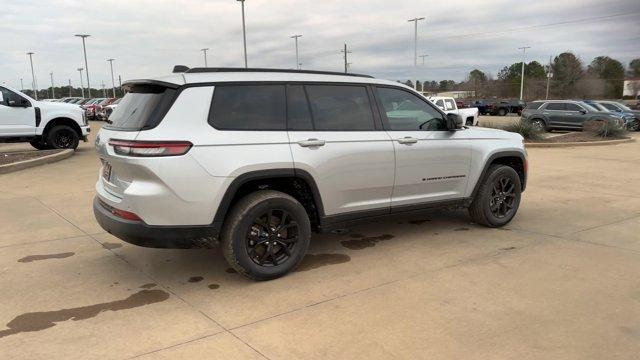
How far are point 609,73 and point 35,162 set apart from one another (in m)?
101

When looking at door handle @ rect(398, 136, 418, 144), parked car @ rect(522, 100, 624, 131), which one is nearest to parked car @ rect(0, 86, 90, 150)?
door handle @ rect(398, 136, 418, 144)

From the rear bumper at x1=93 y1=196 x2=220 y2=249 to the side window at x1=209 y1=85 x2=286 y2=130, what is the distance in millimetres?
854

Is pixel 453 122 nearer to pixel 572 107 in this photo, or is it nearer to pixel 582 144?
pixel 582 144

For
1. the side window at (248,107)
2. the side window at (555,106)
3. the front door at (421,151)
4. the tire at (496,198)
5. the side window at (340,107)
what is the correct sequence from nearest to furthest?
the side window at (248,107) < the side window at (340,107) < the front door at (421,151) < the tire at (496,198) < the side window at (555,106)

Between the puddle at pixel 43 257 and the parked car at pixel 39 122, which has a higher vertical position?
the parked car at pixel 39 122

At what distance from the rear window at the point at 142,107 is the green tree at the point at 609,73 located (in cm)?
9345

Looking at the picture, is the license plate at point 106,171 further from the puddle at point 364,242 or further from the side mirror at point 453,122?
the side mirror at point 453,122

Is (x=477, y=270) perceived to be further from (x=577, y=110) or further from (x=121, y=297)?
(x=577, y=110)

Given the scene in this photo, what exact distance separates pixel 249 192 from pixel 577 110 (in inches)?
842

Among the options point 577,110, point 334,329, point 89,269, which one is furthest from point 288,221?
point 577,110

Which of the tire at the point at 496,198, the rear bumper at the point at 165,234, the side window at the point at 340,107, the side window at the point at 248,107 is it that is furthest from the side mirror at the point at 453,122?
the rear bumper at the point at 165,234

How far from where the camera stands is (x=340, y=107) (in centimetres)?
488

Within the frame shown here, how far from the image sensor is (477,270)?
465 centimetres

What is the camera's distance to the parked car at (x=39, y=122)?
511 inches
